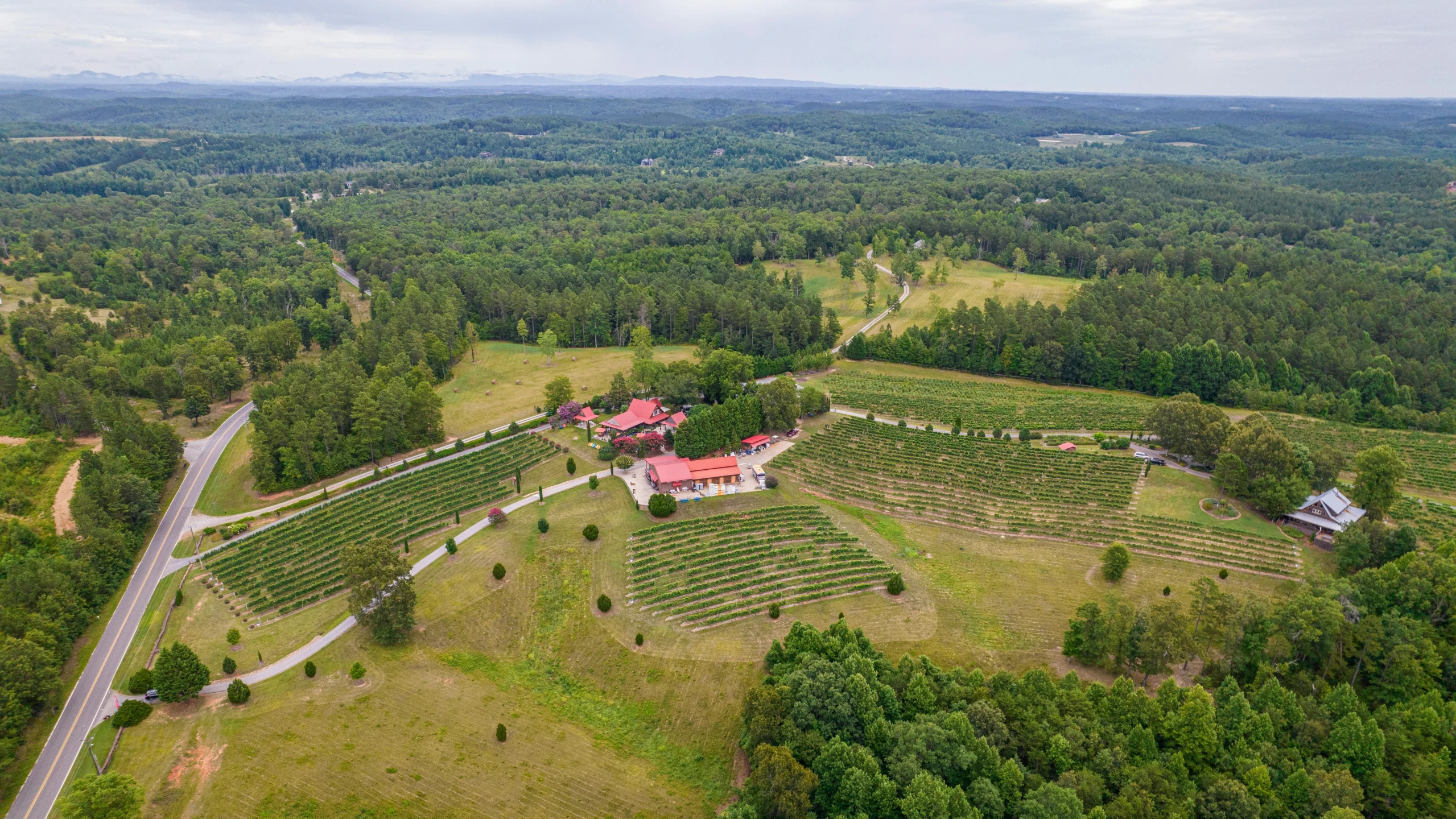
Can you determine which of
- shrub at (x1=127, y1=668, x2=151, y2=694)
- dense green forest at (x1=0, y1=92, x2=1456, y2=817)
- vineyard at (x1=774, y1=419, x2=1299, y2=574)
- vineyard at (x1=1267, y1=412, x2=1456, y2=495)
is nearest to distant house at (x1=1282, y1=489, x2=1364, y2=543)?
vineyard at (x1=774, y1=419, x2=1299, y2=574)

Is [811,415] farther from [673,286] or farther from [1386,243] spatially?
[1386,243]

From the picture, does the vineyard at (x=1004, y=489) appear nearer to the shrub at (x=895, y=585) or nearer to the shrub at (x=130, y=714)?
the shrub at (x=895, y=585)

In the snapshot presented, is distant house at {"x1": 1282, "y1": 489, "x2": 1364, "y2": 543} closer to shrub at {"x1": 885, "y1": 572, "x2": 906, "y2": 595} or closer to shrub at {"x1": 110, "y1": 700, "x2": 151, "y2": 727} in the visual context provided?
shrub at {"x1": 885, "y1": 572, "x2": 906, "y2": 595}

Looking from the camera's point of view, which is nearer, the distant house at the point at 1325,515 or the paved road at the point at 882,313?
the distant house at the point at 1325,515

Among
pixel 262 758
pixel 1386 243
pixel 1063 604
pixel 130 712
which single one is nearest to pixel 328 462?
pixel 130 712

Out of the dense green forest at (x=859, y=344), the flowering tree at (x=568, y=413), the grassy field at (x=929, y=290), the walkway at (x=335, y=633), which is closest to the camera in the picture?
the dense green forest at (x=859, y=344)

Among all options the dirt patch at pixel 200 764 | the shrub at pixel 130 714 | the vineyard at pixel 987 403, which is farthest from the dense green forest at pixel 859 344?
the dirt patch at pixel 200 764
